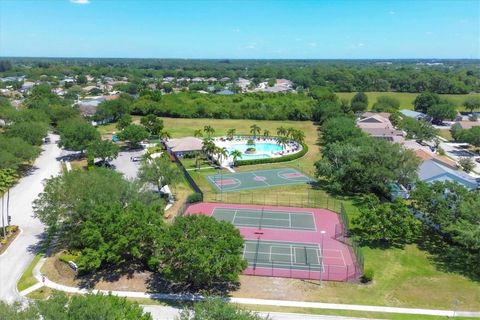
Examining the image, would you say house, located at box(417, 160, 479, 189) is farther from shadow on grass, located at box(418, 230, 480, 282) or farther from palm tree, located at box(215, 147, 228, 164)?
palm tree, located at box(215, 147, 228, 164)

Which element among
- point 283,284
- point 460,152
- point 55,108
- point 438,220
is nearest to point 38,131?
point 55,108

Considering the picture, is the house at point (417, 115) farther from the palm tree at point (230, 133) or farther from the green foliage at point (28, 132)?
the green foliage at point (28, 132)

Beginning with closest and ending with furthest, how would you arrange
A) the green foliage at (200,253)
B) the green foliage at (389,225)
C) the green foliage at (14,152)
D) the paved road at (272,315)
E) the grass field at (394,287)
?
the paved road at (272,315), the green foliage at (200,253), the grass field at (394,287), the green foliage at (389,225), the green foliage at (14,152)

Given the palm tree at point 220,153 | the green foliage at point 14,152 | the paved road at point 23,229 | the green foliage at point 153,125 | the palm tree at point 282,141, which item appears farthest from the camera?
the green foliage at point 153,125

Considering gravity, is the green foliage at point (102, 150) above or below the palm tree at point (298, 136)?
above

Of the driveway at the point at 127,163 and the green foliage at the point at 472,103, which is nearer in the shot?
the driveway at the point at 127,163

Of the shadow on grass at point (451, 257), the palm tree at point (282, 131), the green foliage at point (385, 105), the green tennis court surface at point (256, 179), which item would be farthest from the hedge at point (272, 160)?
the green foliage at point (385, 105)

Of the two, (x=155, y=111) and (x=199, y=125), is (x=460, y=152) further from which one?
(x=155, y=111)
